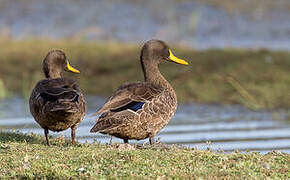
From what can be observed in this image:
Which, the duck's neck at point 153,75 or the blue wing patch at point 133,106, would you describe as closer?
the blue wing patch at point 133,106

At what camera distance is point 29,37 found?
1827cm

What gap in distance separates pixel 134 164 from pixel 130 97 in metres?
1.74

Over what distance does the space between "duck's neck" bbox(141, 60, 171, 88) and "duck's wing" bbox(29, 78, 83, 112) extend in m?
1.34

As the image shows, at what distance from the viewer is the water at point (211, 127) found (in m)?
9.78

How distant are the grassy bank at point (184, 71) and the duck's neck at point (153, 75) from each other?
405cm

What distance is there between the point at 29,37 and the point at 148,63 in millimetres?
9614

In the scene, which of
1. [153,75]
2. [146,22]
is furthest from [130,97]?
[146,22]

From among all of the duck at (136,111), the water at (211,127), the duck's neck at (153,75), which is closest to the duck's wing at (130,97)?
the duck at (136,111)

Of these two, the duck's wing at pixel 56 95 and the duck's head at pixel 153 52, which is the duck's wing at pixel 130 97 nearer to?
the duck's wing at pixel 56 95

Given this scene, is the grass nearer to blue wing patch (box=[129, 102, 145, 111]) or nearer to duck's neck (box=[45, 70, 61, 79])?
blue wing patch (box=[129, 102, 145, 111])

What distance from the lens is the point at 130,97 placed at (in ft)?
26.4

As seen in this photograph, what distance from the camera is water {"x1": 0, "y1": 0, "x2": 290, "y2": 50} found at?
63.0ft

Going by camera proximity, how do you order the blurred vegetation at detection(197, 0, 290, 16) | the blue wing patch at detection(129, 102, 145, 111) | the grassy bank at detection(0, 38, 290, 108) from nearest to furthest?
the blue wing patch at detection(129, 102, 145, 111) → the grassy bank at detection(0, 38, 290, 108) → the blurred vegetation at detection(197, 0, 290, 16)

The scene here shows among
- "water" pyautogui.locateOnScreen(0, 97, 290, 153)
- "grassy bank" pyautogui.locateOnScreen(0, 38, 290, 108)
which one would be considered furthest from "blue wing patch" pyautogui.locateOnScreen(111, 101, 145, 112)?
"grassy bank" pyautogui.locateOnScreen(0, 38, 290, 108)
